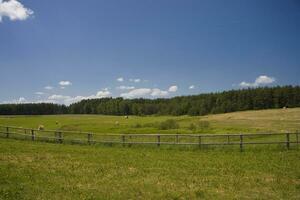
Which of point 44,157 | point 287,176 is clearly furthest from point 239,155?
point 44,157

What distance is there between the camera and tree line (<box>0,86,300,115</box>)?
126375 mm

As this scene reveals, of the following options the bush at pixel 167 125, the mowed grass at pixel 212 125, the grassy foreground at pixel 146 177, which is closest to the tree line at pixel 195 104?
the mowed grass at pixel 212 125

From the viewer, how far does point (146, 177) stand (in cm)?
1456

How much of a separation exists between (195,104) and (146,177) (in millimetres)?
140161

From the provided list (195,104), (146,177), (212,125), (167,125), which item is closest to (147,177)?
(146,177)

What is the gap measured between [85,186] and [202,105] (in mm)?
136836

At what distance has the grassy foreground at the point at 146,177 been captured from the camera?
11594 millimetres

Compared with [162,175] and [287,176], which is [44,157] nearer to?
[162,175]

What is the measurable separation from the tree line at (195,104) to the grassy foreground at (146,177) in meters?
112

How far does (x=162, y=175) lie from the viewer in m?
15.1

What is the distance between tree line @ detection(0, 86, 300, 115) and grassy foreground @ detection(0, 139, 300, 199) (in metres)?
112

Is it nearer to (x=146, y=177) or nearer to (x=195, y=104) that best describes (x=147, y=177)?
(x=146, y=177)

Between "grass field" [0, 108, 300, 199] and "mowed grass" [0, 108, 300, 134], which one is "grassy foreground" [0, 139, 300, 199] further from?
"mowed grass" [0, 108, 300, 134]

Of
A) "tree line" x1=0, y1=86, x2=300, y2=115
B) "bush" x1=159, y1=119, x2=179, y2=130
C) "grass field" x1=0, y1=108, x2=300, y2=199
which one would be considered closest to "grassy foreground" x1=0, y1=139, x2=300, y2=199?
"grass field" x1=0, y1=108, x2=300, y2=199
